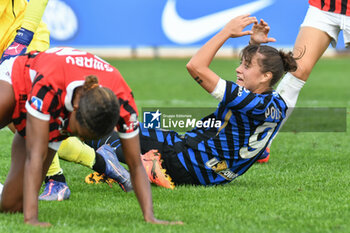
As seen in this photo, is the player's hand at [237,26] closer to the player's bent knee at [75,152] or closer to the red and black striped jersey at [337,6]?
the player's bent knee at [75,152]

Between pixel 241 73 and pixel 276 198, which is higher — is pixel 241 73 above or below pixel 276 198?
above

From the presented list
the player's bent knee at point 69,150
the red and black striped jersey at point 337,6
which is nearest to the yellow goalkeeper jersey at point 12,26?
the player's bent knee at point 69,150

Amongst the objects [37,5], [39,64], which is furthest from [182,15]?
[39,64]

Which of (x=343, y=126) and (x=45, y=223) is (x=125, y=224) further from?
(x=343, y=126)

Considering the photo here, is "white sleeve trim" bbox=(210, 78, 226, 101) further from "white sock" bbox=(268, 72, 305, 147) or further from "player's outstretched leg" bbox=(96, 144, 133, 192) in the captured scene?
"white sock" bbox=(268, 72, 305, 147)

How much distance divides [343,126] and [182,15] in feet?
28.9

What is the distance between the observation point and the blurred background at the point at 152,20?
53.6 feet

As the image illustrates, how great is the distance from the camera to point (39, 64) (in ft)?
11.3

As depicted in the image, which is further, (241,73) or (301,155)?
Result: (301,155)

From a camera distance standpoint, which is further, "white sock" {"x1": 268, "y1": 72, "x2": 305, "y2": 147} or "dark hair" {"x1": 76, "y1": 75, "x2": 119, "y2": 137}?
"white sock" {"x1": 268, "y1": 72, "x2": 305, "y2": 147}

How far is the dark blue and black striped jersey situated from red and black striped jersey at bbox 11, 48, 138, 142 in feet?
3.71

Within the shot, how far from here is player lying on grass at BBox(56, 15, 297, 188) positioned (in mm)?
4293

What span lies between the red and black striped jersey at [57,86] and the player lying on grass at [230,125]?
99cm

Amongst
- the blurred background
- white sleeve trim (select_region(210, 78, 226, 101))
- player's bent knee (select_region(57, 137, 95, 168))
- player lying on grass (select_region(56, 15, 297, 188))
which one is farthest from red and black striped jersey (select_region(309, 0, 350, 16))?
the blurred background
